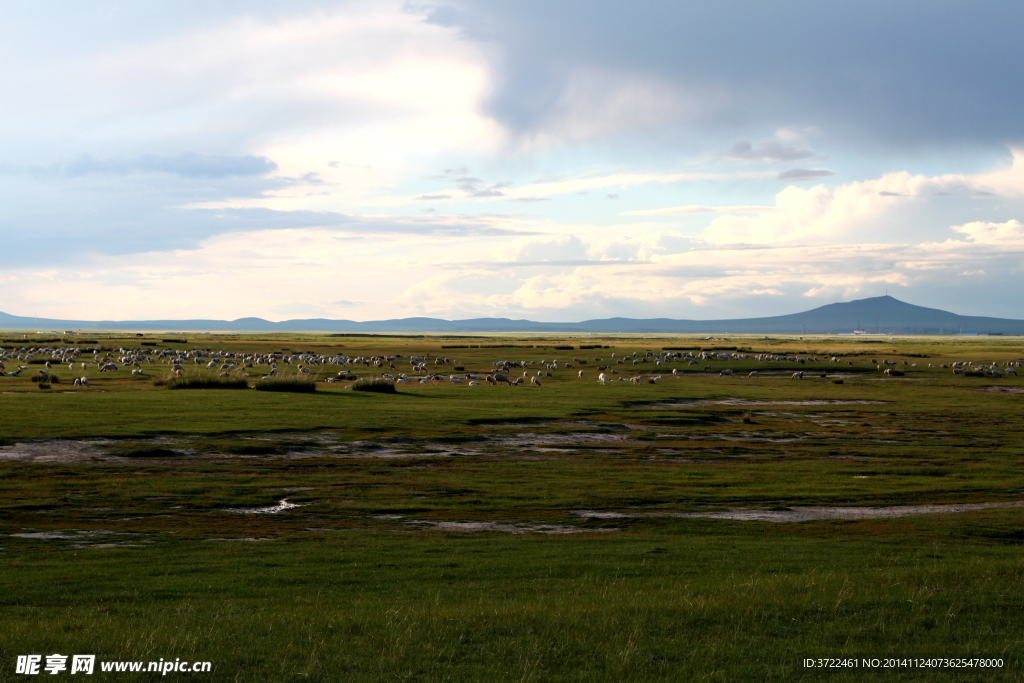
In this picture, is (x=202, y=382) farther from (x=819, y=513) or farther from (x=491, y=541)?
(x=819, y=513)

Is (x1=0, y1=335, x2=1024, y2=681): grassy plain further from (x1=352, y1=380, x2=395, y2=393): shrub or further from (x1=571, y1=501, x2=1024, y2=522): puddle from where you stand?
(x1=352, y1=380, x2=395, y2=393): shrub

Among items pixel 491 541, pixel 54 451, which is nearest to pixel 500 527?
pixel 491 541

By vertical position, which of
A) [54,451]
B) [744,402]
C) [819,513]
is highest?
[54,451]

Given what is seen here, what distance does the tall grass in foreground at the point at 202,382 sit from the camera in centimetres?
4922

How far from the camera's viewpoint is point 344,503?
70.0ft

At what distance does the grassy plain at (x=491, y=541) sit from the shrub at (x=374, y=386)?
847 centimetres

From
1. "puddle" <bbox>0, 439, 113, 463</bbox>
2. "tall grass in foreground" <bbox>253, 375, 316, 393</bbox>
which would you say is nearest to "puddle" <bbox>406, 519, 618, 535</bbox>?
"puddle" <bbox>0, 439, 113, 463</bbox>

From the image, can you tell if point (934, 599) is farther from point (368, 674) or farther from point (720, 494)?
point (720, 494)

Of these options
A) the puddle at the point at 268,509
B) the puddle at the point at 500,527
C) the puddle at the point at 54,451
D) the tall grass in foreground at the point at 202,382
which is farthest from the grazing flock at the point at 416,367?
the puddle at the point at 500,527

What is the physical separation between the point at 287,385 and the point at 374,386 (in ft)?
19.3

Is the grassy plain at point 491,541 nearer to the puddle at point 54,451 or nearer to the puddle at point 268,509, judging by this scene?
the puddle at point 54,451

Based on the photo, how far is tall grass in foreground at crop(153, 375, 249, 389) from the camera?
4922 cm

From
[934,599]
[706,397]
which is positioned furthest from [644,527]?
[706,397]

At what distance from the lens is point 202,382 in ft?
163
